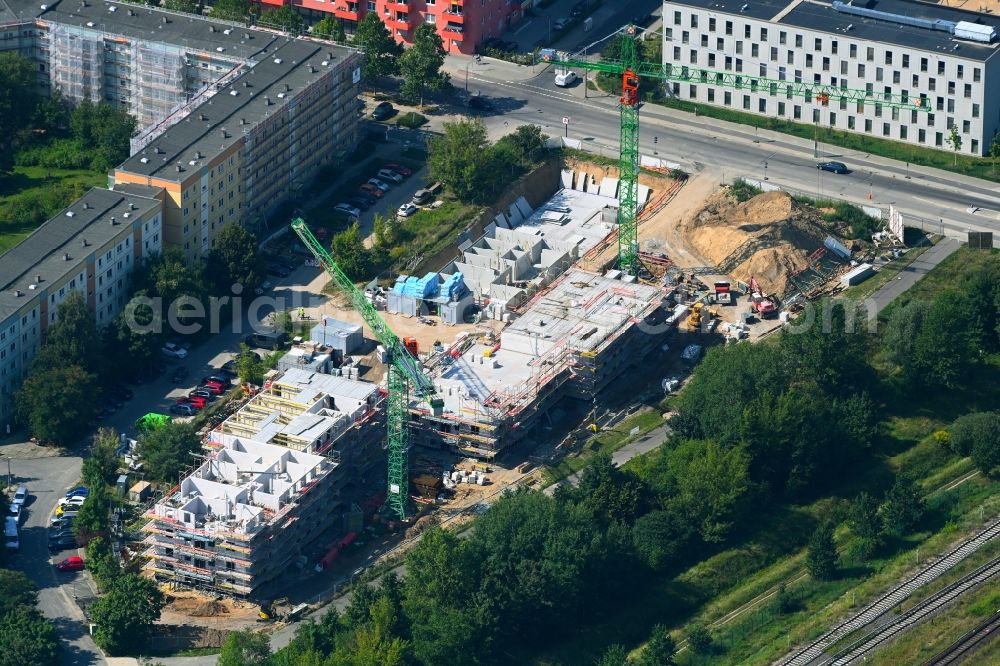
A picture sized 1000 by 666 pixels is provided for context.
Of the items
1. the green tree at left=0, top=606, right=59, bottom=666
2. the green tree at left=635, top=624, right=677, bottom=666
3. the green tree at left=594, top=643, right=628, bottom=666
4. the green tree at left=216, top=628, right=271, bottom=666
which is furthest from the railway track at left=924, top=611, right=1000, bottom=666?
the green tree at left=0, top=606, right=59, bottom=666

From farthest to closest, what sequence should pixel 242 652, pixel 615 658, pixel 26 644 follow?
pixel 242 652 < pixel 615 658 < pixel 26 644

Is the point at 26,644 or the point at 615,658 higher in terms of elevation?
the point at 615,658

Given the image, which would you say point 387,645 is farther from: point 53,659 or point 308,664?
point 53,659

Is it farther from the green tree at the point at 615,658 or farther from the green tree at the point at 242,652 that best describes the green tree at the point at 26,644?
the green tree at the point at 615,658

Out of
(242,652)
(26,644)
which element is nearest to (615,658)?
(242,652)

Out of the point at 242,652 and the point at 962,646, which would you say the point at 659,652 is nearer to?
the point at 962,646

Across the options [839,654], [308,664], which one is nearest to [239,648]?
[308,664]
